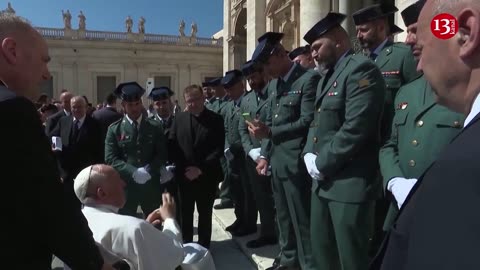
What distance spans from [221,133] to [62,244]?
347 centimetres

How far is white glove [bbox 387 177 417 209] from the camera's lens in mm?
2246

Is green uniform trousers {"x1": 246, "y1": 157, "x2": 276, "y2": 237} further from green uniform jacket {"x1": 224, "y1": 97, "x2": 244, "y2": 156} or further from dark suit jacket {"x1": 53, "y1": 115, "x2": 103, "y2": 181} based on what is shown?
dark suit jacket {"x1": 53, "y1": 115, "x2": 103, "y2": 181}

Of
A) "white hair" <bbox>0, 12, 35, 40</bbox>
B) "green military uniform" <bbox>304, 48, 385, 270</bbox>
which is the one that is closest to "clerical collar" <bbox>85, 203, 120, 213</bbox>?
"white hair" <bbox>0, 12, 35, 40</bbox>

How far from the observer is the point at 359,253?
113 inches

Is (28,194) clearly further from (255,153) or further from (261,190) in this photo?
(261,190)

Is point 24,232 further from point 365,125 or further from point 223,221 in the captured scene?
point 223,221

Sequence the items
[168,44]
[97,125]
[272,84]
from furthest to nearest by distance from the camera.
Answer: [168,44], [97,125], [272,84]

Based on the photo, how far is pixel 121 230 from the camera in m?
2.10

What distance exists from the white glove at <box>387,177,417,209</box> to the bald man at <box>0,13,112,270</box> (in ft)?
5.29

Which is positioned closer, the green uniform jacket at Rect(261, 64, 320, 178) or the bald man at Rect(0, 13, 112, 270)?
the bald man at Rect(0, 13, 112, 270)

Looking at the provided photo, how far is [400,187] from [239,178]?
391cm

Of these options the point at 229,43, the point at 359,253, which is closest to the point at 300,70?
the point at 359,253

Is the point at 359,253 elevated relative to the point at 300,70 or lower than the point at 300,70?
lower

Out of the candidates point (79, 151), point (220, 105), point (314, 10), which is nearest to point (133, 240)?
point (79, 151)
